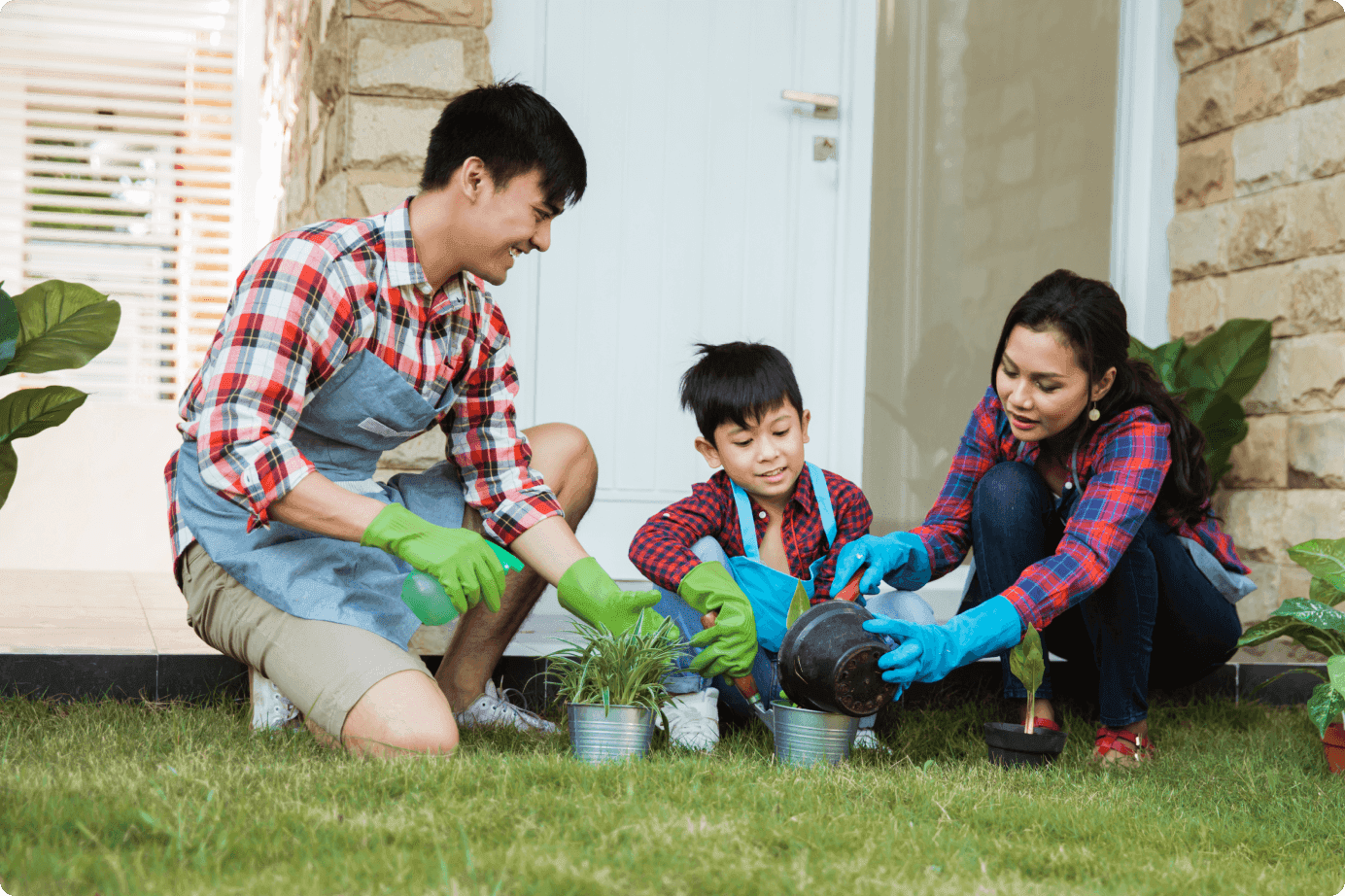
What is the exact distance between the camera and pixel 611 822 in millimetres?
1394

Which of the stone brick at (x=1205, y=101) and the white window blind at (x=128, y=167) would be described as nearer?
the stone brick at (x=1205, y=101)

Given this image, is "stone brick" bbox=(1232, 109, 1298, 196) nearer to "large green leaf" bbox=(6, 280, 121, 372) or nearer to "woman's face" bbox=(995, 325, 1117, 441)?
"woman's face" bbox=(995, 325, 1117, 441)

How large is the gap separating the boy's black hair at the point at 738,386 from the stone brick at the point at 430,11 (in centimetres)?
149

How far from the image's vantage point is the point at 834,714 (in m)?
1.88

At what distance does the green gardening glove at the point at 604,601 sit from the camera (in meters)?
1.99

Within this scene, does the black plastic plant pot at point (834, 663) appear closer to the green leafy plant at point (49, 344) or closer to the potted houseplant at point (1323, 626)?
the potted houseplant at point (1323, 626)

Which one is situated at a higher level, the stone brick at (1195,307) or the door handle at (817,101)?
the door handle at (817,101)

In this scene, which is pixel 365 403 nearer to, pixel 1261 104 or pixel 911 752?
pixel 911 752

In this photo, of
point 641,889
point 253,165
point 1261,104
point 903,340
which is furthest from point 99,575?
point 1261,104

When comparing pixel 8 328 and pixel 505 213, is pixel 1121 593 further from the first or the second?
pixel 8 328

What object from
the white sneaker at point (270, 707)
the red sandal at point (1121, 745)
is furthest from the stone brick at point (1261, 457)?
the white sneaker at point (270, 707)

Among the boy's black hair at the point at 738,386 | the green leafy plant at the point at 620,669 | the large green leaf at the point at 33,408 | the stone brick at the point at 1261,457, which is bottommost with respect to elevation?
the green leafy plant at the point at 620,669

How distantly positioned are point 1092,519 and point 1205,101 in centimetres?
235

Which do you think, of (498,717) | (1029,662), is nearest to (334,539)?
(498,717)
